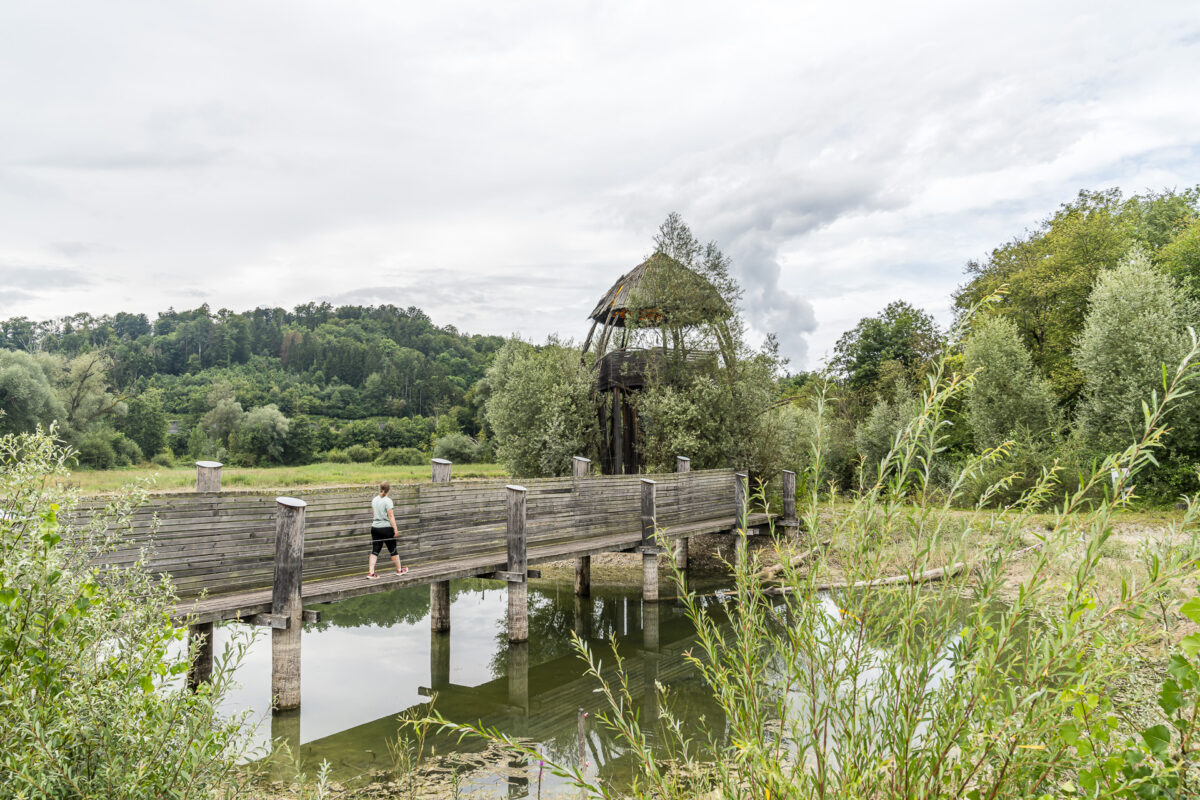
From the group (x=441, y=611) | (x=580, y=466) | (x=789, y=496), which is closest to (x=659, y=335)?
(x=789, y=496)

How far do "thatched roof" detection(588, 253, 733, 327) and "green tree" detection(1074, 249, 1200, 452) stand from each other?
10045 mm

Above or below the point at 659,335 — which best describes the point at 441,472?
below

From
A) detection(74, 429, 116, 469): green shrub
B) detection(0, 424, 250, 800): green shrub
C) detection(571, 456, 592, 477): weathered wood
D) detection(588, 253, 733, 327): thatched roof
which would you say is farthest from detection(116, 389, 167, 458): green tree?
detection(0, 424, 250, 800): green shrub

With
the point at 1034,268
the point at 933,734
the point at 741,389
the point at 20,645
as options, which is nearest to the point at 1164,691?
the point at 933,734

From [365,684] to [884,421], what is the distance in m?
23.8

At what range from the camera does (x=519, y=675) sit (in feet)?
28.5

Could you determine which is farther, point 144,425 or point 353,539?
point 144,425

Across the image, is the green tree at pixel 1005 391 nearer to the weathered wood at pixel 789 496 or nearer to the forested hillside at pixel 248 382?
the weathered wood at pixel 789 496

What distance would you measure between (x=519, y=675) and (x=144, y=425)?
44271mm

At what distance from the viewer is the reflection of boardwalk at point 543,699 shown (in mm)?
6461

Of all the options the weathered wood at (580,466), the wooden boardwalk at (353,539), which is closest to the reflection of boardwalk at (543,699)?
the wooden boardwalk at (353,539)

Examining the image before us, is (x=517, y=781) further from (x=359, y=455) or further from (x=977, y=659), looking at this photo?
(x=359, y=455)

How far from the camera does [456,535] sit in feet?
31.5

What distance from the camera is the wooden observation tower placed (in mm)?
17328
